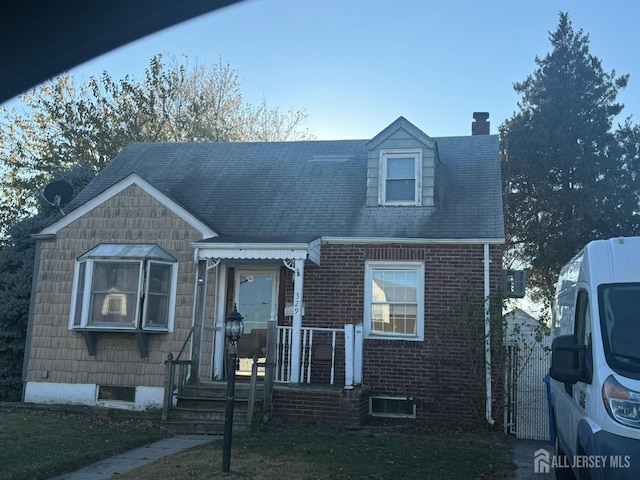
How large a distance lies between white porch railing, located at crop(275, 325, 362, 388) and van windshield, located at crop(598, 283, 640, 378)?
6352 millimetres

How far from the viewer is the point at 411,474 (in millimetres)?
6895

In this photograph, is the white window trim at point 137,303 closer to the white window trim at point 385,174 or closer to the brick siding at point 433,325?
the brick siding at point 433,325

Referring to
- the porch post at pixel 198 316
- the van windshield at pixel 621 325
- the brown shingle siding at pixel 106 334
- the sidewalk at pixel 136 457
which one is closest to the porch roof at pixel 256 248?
the porch post at pixel 198 316

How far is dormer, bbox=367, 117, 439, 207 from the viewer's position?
12.5m

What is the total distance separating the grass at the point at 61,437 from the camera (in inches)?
285

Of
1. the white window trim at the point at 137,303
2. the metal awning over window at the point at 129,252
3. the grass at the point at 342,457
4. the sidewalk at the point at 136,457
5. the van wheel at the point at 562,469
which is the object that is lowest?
the sidewalk at the point at 136,457

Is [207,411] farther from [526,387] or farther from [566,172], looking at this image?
[566,172]

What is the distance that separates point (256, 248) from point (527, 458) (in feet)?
18.3

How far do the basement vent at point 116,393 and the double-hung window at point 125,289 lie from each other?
4.03ft

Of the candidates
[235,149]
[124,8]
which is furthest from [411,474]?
[235,149]

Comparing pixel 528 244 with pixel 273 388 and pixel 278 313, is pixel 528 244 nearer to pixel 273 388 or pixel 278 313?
pixel 278 313

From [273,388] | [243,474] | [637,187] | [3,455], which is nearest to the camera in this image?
[243,474]

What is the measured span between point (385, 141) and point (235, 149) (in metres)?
4.44

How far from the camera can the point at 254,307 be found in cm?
1245
